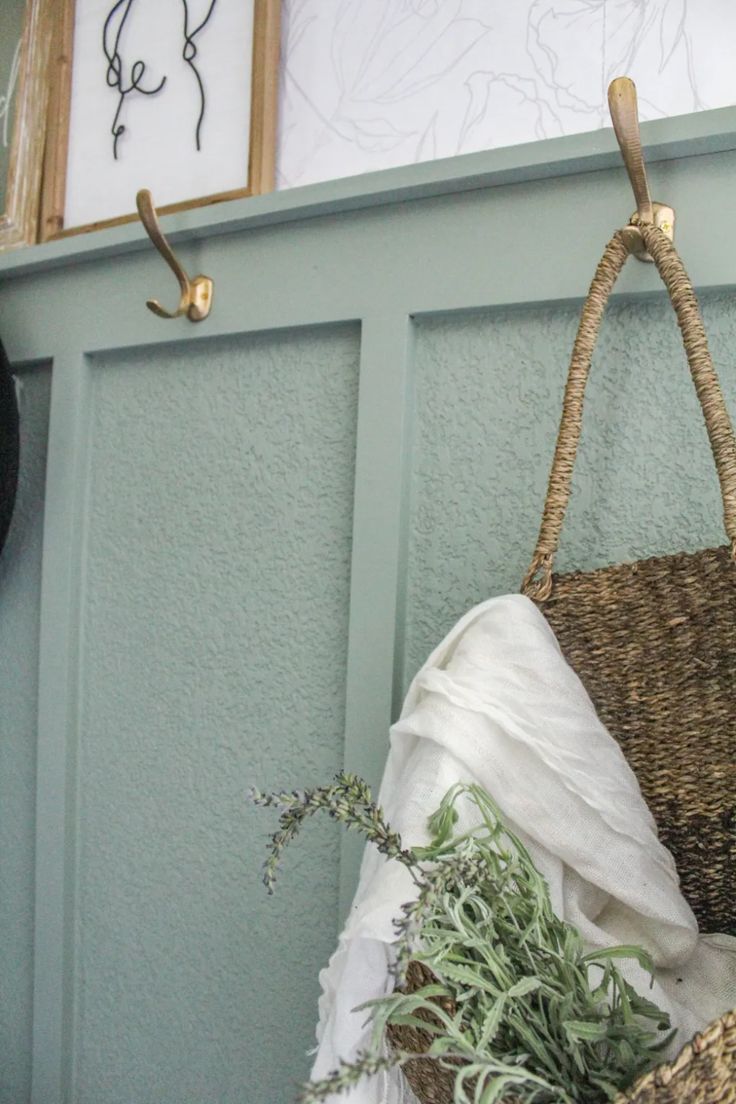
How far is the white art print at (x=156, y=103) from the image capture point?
0.75 m

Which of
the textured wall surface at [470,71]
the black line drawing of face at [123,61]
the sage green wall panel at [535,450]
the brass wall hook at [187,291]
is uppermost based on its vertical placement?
the black line drawing of face at [123,61]

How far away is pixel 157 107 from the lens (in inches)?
31.5

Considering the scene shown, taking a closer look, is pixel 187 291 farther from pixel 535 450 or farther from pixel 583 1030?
pixel 583 1030

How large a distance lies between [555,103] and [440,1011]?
588mm

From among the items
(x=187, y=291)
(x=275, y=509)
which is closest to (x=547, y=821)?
(x=275, y=509)

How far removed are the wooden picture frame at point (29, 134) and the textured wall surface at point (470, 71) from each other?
1.01 ft

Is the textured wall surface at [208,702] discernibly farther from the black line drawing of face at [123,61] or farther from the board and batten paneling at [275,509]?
the black line drawing of face at [123,61]

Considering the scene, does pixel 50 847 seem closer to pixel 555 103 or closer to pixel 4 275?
pixel 4 275

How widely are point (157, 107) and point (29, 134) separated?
18 centimetres

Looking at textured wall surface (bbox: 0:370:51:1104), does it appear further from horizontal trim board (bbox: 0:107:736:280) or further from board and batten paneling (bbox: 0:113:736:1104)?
horizontal trim board (bbox: 0:107:736:280)

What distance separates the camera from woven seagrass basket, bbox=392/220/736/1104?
0.47 metres

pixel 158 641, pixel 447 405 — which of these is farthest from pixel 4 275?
pixel 447 405

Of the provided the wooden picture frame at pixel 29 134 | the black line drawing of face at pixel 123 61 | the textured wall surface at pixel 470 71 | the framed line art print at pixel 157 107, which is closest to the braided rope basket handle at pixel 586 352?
the textured wall surface at pixel 470 71

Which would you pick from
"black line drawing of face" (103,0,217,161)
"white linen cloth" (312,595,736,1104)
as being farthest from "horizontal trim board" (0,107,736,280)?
"white linen cloth" (312,595,736,1104)
